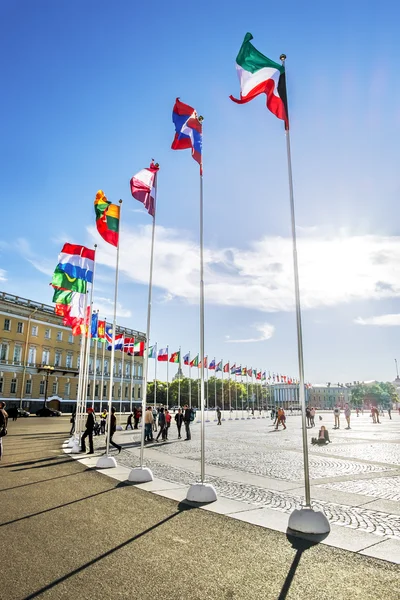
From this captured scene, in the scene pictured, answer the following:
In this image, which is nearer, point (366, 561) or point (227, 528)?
point (366, 561)

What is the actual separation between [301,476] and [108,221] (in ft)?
37.8

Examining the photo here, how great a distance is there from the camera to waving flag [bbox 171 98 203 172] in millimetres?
12273

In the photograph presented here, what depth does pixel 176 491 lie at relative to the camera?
9906mm

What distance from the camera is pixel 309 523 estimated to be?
6641 mm

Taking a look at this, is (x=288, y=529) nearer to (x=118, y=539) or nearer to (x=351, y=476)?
(x=118, y=539)

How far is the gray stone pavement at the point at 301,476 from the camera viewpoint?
26.4 ft

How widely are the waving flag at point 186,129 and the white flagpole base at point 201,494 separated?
926cm

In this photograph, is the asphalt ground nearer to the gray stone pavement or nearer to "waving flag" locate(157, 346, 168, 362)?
the gray stone pavement

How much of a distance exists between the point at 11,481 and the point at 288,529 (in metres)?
7.71

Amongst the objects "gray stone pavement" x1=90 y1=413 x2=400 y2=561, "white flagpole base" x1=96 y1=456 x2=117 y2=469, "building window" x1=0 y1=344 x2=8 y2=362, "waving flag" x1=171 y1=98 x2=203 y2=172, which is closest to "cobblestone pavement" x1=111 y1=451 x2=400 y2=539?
"gray stone pavement" x1=90 y1=413 x2=400 y2=561

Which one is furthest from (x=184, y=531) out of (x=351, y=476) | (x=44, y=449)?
(x=44, y=449)

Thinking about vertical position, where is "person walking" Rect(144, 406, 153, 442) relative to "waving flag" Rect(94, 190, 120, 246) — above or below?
below

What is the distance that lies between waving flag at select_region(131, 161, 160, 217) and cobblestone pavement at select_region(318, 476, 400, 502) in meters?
10.1

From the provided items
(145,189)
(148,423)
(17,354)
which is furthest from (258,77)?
(17,354)
